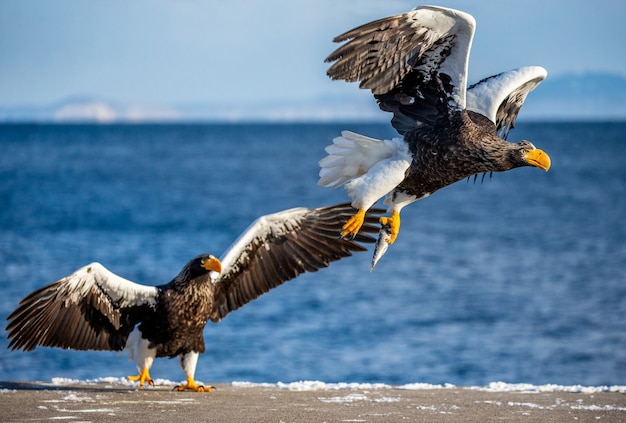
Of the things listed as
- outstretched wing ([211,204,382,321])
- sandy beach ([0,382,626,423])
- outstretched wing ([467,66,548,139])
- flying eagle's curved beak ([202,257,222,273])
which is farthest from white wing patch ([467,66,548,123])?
flying eagle's curved beak ([202,257,222,273])

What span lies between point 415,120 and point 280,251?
2.38 m

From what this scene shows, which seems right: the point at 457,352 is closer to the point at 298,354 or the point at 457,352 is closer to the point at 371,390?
the point at 298,354

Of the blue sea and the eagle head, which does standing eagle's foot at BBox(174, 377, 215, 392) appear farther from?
the blue sea

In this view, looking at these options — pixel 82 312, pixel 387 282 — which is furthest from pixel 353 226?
pixel 387 282

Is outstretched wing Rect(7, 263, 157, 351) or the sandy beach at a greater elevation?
outstretched wing Rect(7, 263, 157, 351)

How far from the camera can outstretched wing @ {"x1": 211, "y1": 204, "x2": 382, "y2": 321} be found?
8883mm

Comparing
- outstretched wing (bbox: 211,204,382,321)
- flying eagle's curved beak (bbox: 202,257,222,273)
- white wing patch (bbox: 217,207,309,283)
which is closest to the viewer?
flying eagle's curved beak (bbox: 202,257,222,273)

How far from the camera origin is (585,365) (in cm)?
1470

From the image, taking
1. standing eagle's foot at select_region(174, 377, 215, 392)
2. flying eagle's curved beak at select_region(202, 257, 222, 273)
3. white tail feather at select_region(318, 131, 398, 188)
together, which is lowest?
standing eagle's foot at select_region(174, 377, 215, 392)

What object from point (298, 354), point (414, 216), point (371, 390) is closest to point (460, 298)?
point (298, 354)

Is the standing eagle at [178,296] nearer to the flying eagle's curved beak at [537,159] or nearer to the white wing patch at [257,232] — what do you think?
the white wing patch at [257,232]

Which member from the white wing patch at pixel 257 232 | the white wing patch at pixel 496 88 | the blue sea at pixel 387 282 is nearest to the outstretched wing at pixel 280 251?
the white wing patch at pixel 257 232

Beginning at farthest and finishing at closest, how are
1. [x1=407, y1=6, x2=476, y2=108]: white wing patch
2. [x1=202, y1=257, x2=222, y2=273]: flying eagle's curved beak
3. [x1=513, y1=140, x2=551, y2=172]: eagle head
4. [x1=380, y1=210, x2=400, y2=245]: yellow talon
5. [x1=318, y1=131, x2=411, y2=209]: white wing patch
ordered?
[x1=202, y1=257, x2=222, y2=273]: flying eagle's curved beak, [x1=380, y1=210, x2=400, y2=245]: yellow talon, [x1=318, y1=131, x2=411, y2=209]: white wing patch, [x1=513, y1=140, x2=551, y2=172]: eagle head, [x1=407, y1=6, x2=476, y2=108]: white wing patch

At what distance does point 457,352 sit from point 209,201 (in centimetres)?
2906
